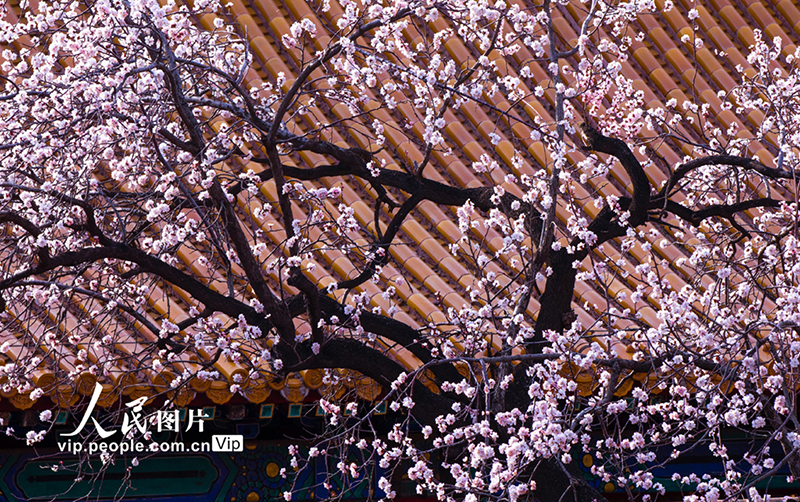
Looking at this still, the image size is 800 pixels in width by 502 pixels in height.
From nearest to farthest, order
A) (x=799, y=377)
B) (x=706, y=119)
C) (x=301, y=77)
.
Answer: (x=301, y=77)
(x=799, y=377)
(x=706, y=119)

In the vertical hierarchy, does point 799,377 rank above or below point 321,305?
below

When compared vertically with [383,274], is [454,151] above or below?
above

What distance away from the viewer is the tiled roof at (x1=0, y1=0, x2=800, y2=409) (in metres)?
5.15

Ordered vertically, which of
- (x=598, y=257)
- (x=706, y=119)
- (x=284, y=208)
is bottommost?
(x=284, y=208)

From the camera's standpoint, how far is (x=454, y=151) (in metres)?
6.81

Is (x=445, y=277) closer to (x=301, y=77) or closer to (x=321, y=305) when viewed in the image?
(x=321, y=305)

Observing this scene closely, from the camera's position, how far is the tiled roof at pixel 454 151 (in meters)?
5.15

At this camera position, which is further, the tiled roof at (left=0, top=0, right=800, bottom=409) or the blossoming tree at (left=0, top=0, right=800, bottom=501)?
the tiled roof at (left=0, top=0, right=800, bottom=409)

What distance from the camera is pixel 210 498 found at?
5.55 m

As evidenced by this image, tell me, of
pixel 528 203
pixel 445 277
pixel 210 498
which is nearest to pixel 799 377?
pixel 528 203

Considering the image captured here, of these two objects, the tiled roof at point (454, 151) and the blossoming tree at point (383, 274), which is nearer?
the blossoming tree at point (383, 274)

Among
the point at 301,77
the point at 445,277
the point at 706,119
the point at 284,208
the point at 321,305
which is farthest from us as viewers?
the point at 706,119

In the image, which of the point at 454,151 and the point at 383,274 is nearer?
the point at 383,274

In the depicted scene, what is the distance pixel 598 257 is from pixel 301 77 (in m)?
3.10
